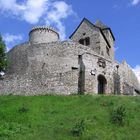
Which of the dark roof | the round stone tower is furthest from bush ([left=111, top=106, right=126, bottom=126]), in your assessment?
the dark roof

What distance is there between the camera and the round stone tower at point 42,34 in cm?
5138

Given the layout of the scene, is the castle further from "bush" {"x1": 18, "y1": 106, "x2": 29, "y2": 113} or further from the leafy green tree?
"bush" {"x1": 18, "y1": 106, "x2": 29, "y2": 113}

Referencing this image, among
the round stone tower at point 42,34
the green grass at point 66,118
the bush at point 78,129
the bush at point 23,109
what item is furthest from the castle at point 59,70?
the bush at point 78,129

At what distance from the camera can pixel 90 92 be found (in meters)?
41.8

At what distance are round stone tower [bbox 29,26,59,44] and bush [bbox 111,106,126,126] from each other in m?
21.8

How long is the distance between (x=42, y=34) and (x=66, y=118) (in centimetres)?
2200

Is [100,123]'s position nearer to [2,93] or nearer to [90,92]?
[90,92]

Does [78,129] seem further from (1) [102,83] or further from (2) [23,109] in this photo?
(1) [102,83]

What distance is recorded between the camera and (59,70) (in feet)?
145

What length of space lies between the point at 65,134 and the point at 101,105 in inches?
262

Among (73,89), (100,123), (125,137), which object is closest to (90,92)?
(73,89)

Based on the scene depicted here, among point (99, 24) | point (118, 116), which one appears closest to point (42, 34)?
point (99, 24)

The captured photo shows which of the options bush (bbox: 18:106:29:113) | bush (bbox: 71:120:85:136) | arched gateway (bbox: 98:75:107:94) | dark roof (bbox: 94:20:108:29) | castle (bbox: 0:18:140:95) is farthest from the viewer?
dark roof (bbox: 94:20:108:29)

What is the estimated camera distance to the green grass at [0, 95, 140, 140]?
2772 centimetres
